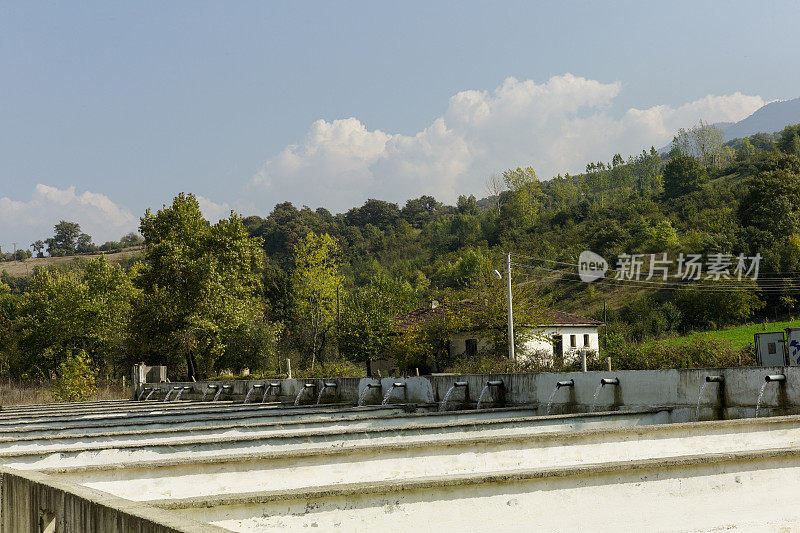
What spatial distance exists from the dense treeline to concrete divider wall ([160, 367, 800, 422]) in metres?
13.9

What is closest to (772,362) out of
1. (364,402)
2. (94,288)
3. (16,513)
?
(364,402)

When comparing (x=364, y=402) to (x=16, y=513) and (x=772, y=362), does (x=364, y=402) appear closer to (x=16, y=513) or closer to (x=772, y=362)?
(x=772, y=362)

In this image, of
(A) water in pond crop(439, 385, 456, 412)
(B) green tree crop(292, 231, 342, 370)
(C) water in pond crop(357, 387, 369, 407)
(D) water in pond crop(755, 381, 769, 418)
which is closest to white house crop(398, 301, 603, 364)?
(B) green tree crop(292, 231, 342, 370)

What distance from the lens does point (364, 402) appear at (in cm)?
1820

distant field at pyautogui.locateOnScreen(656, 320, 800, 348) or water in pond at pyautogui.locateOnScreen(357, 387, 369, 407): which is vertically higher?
distant field at pyautogui.locateOnScreen(656, 320, 800, 348)

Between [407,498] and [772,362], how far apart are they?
1119 cm

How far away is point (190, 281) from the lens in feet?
131

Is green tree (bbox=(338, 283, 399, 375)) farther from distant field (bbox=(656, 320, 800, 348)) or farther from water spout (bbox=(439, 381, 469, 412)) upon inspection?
water spout (bbox=(439, 381, 469, 412))

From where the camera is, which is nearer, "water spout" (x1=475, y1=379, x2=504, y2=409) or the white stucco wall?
"water spout" (x1=475, y1=379, x2=504, y2=409)

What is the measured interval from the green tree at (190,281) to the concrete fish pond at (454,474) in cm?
2813

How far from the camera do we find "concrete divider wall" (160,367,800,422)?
10.2 m

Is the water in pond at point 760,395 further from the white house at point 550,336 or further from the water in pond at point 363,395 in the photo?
the white house at point 550,336

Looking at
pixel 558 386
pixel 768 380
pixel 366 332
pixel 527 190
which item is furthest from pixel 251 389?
pixel 527 190

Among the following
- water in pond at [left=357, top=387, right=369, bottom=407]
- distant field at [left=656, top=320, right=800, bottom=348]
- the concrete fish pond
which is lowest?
water in pond at [left=357, top=387, right=369, bottom=407]
